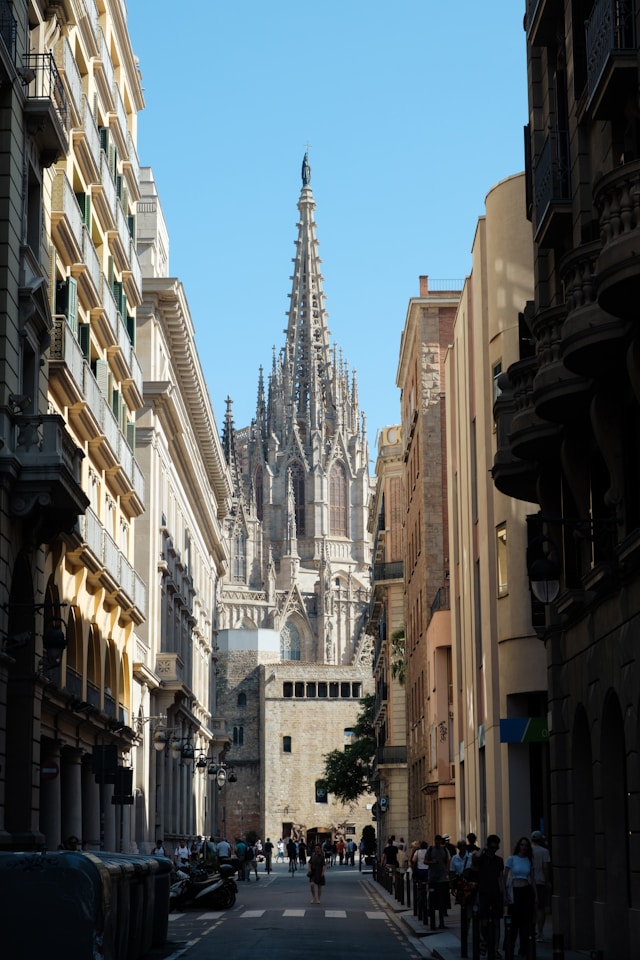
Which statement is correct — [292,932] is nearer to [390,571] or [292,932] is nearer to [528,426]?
[528,426]

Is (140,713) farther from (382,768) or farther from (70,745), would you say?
(382,768)

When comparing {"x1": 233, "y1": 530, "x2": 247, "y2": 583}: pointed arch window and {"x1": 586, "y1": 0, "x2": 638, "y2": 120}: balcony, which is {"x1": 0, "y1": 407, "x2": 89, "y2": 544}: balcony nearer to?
{"x1": 586, "y1": 0, "x2": 638, "y2": 120}: balcony

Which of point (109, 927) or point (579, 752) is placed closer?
point (109, 927)

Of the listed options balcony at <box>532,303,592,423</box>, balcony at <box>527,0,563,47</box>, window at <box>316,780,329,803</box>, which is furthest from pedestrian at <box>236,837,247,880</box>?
window at <box>316,780,329,803</box>

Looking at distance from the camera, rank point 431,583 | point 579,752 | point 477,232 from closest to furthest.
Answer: point 579,752, point 477,232, point 431,583

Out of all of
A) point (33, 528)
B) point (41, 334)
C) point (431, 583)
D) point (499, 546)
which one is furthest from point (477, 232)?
point (431, 583)

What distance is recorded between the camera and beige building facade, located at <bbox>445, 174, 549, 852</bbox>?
2938cm

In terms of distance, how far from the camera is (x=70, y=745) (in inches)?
1288

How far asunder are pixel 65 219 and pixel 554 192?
11334 millimetres

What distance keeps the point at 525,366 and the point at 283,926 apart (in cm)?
1286

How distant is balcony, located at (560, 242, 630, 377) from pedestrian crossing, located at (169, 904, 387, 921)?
18148 mm

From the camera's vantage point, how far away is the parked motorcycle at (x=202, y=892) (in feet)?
116

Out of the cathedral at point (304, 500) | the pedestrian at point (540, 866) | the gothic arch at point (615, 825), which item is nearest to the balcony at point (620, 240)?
the gothic arch at point (615, 825)

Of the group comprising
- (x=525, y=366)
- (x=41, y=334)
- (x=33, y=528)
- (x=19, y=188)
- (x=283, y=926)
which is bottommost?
(x=283, y=926)
